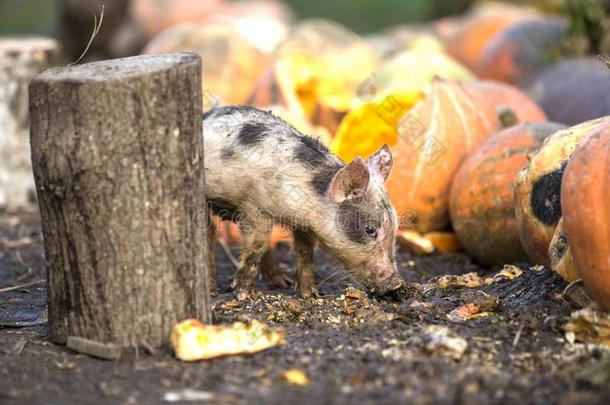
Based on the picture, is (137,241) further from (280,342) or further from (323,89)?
(323,89)

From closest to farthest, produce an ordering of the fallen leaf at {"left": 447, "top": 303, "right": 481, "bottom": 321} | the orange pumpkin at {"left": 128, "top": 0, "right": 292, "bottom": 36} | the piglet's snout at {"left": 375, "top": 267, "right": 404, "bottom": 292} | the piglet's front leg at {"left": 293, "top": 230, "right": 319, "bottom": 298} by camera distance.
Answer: the fallen leaf at {"left": 447, "top": 303, "right": 481, "bottom": 321}, the piglet's snout at {"left": 375, "top": 267, "right": 404, "bottom": 292}, the piglet's front leg at {"left": 293, "top": 230, "right": 319, "bottom": 298}, the orange pumpkin at {"left": 128, "top": 0, "right": 292, "bottom": 36}

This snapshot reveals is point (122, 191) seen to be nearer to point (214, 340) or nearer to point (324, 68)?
point (214, 340)

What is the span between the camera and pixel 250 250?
6.27 m

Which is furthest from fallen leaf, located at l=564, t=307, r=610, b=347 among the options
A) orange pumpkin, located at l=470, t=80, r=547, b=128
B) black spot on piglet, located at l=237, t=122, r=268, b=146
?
orange pumpkin, located at l=470, t=80, r=547, b=128

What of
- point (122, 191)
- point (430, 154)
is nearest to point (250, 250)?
point (122, 191)

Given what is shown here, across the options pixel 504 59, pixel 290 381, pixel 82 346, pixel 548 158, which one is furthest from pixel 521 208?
pixel 504 59

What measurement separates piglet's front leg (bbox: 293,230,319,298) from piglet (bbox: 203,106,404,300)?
0.07 feet

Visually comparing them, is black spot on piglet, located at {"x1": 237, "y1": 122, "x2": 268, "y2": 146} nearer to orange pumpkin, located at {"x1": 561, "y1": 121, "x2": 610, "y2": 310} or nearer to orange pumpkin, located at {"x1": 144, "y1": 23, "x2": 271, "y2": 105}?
orange pumpkin, located at {"x1": 561, "y1": 121, "x2": 610, "y2": 310}

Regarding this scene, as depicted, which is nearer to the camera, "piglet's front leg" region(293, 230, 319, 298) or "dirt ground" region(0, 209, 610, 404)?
"dirt ground" region(0, 209, 610, 404)

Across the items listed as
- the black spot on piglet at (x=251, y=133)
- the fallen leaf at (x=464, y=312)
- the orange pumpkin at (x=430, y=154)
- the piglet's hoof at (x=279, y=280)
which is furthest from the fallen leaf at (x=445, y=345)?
the orange pumpkin at (x=430, y=154)

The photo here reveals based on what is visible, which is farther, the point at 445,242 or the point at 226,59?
the point at 226,59

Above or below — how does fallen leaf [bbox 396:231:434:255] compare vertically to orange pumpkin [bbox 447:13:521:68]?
below

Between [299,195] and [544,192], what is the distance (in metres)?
1.56

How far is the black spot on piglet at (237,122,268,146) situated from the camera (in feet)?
20.3
